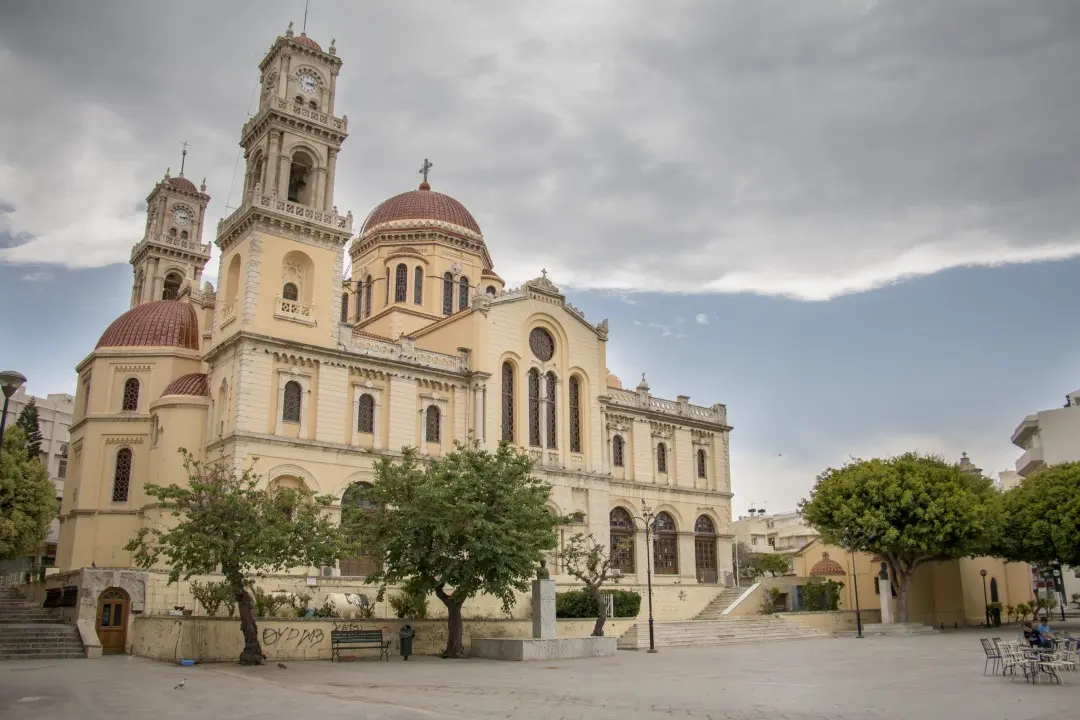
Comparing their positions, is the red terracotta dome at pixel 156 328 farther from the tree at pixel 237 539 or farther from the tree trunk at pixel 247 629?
the tree trunk at pixel 247 629

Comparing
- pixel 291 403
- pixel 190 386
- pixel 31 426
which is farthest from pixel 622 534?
pixel 31 426

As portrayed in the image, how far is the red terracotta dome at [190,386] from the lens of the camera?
3731 centimetres

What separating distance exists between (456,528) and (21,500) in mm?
17766

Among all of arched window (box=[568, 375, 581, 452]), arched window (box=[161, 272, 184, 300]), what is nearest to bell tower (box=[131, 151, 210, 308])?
arched window (box=[161, 272, 184, 300])

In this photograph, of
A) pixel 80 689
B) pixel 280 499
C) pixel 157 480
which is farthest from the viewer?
pixel 157 480

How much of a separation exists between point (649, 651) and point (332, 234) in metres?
21.2

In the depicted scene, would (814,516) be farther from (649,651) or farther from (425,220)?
(425,220)

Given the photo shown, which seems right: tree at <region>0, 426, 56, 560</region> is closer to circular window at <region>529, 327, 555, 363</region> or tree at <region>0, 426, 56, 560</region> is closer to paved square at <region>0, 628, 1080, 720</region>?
paved square at <region>0, 628, 1080, 720</region>

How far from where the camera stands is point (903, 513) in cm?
3969

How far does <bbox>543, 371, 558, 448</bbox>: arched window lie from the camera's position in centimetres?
4353

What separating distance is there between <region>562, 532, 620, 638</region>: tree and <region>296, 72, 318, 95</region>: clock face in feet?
75.5

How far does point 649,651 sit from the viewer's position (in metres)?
32.2

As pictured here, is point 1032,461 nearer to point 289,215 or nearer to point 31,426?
point 289,215

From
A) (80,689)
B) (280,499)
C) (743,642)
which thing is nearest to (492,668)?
(280,499)
